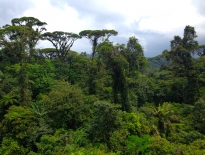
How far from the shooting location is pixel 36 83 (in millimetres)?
21750

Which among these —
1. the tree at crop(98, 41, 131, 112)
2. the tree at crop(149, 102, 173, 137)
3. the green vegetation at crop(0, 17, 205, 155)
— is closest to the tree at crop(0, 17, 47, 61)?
the green vegetation at crop(0, 17, 205, 155)

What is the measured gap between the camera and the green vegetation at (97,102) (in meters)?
12.8

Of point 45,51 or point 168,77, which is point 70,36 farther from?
point 168,77

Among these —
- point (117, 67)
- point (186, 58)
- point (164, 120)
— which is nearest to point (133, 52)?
point (117, 67)

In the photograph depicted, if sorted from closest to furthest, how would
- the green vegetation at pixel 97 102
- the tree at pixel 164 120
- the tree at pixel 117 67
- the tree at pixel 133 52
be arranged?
1. the green vegetation at pixel 97 102
2. the tree at pixel 164 120
3. the tree at pixel 117 67
4. the tree at pixel 133 52

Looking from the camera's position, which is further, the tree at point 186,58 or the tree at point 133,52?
the tree at point 186,58

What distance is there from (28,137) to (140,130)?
850 centimetres

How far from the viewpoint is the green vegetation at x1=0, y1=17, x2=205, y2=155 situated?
12.8m

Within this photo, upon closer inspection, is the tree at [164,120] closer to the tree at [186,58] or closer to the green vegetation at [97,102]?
the green vegetation at [97,102]

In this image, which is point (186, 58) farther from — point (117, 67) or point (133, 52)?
point (117, 67)

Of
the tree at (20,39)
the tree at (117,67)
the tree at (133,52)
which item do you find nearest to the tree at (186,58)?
the tree at (133,52)

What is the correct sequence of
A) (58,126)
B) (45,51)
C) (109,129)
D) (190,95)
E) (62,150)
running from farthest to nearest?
(45,51), (190,95), (58,126), (109,129), (62,150)

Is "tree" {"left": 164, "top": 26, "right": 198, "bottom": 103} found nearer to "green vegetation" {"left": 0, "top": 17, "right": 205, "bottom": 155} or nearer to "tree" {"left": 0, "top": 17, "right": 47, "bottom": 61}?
"green vegetation" {"left": 0, "top": 17, "right": 205, "bottom": 155}

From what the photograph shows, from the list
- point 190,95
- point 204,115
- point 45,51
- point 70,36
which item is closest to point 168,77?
point 190,95
